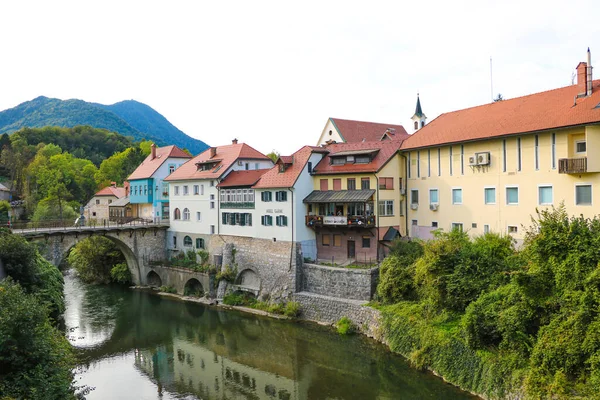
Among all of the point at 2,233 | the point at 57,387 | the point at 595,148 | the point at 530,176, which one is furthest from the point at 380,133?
the point at 57,387

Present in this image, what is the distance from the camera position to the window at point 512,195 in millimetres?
27634

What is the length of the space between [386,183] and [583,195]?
12.7 m

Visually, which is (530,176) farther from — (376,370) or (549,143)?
(376,370)

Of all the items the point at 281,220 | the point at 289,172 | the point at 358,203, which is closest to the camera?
the point at 358,203

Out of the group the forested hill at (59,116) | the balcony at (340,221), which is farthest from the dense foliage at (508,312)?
the forested hill at (59,116)

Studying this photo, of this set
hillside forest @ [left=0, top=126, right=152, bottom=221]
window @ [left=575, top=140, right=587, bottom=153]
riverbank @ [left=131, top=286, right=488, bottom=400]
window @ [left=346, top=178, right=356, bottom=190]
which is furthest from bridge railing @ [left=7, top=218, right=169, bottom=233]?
window @ [left=575, top=140, right=587, bottom=153]

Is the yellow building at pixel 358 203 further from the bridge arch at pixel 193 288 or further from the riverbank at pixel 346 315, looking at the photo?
the bridge arch at pixel 193 288

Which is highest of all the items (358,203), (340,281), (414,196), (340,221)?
(414,196)

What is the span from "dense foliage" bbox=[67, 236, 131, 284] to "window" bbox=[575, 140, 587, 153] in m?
40.6

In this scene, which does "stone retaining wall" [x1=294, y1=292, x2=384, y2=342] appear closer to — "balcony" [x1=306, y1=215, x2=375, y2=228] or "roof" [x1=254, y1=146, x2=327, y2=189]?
"balcony" [x1=306, y1=215, x2=375, y2=228]

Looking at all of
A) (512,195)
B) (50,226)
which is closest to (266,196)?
(512,195)

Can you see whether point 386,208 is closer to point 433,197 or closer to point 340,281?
point 433,197

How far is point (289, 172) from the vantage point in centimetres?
3641

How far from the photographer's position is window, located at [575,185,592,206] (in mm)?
24172
